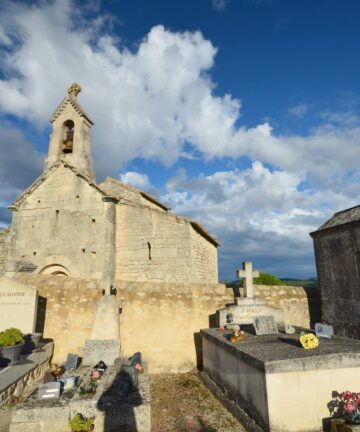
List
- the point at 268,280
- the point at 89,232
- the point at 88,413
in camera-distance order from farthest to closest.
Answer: the point at 268,280, the point at 89,232, the point at 88,413

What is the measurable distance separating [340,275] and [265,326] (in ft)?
10.1

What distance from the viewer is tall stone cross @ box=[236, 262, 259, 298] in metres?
9.14

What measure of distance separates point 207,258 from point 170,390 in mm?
8276

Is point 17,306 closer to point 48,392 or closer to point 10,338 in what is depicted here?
point 10,338

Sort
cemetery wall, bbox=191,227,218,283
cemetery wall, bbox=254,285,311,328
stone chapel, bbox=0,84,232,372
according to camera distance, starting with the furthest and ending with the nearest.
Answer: cemetery wall, bbox=191,227,218,283 → cemetery wall, bbox=254,285,311,328 → stone chapel, bbox=0,84,232,372

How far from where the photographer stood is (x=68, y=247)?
13383 mm

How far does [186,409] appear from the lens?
6.30 m

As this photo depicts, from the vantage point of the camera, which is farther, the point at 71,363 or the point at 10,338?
the point at 71,363

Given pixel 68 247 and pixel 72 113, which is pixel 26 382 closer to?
pixel 68 247

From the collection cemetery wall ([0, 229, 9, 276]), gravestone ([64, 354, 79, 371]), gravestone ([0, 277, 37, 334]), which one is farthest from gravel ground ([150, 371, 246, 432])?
cemetery wall ([0, 229, 9, 276])

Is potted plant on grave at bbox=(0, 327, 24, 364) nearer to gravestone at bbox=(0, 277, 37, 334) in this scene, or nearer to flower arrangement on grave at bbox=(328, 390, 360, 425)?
gravestone at bbox=(0, 277, 37, 334)

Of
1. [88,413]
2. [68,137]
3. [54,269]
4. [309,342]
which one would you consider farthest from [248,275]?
[68,137]

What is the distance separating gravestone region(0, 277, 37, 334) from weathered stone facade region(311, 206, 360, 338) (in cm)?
884

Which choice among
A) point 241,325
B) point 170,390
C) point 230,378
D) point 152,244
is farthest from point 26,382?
point 152,244
